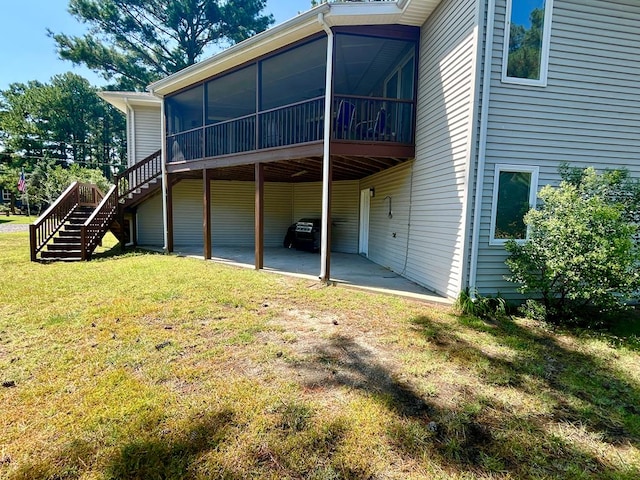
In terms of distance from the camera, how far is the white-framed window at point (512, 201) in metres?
5.23

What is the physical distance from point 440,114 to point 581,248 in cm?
324

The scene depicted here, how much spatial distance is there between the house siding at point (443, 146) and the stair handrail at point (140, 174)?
9.00m

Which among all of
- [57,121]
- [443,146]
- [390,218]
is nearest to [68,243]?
[390,218]

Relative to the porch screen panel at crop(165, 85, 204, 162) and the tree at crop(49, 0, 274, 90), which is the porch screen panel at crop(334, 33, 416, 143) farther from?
Answer: the tree at crop(49, 0, 274, 90)

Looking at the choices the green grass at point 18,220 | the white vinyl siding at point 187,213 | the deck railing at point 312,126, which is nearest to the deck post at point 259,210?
the deck railing at point 312,126

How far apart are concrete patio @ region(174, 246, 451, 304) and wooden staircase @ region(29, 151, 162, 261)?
7.22 feet

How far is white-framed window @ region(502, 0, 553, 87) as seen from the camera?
5.00 metres

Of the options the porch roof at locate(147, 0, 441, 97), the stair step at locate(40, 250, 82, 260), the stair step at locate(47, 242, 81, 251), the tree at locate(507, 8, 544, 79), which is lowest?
the stair step at locate(40, 250, 82, 260)

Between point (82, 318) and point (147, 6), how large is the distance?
22.5 metres

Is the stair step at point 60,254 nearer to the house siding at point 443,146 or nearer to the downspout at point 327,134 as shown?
the downspout at point 327,134

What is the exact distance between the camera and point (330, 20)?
20.0ft

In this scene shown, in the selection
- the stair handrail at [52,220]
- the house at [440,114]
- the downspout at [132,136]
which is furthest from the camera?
the downspout at [132,136]

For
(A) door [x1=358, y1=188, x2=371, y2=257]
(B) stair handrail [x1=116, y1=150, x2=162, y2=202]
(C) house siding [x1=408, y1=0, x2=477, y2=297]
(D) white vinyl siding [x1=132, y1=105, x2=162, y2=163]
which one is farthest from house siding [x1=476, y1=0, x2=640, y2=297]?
(D) white vinyl siding [x1=132, y1=105, x2=162, y2=163]

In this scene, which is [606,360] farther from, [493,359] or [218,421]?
[218,421]
